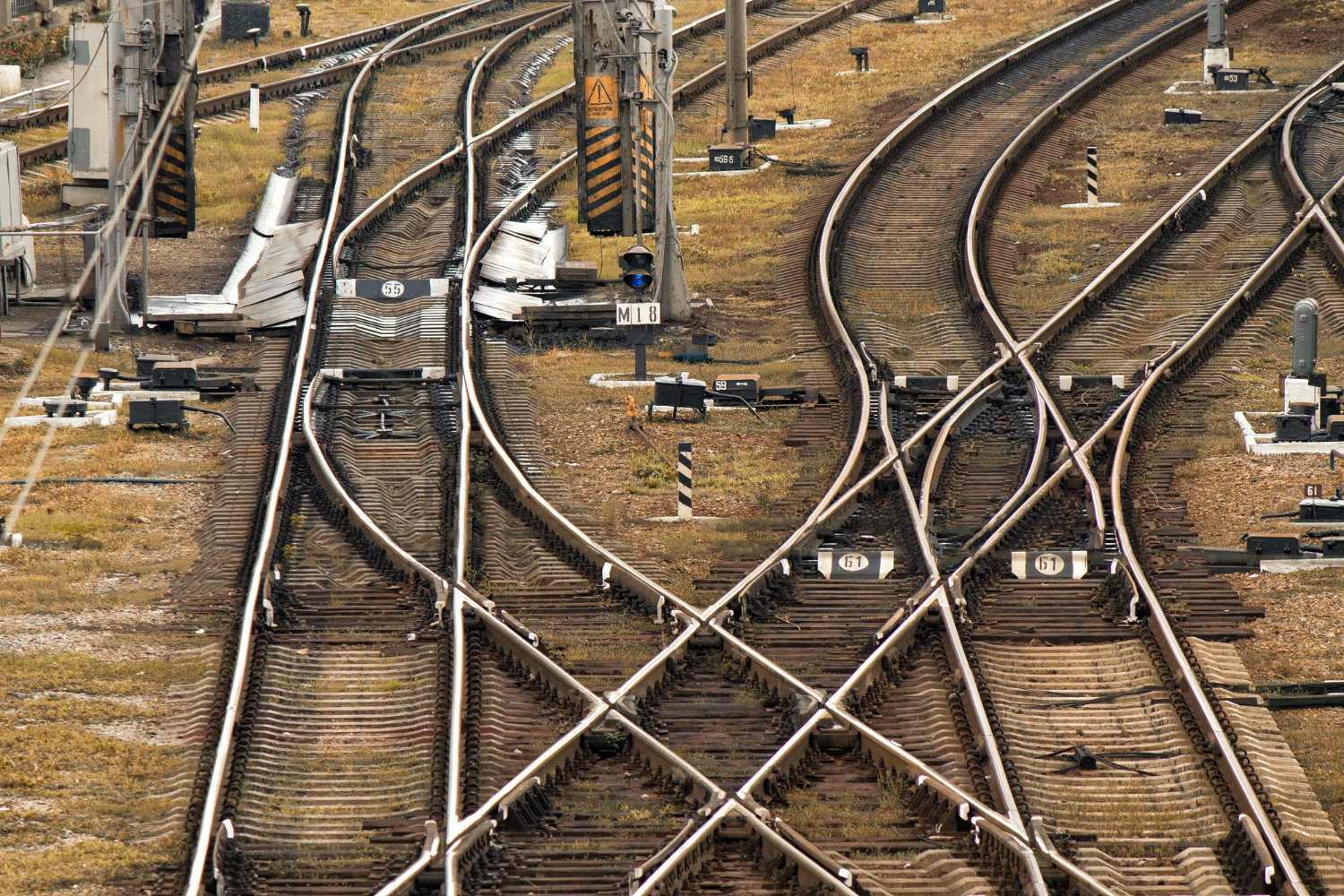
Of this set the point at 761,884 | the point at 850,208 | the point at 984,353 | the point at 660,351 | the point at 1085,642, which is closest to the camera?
the point at 761,884

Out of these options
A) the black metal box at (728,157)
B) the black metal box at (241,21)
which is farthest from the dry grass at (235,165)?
the black metal box at (241,21)

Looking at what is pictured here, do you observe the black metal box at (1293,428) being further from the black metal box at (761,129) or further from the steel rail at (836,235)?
the black metal box at (761,129)

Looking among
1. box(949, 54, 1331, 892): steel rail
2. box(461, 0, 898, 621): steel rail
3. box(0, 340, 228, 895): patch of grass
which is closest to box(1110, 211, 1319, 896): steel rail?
box(949, 54, 1331, 892): steel rail

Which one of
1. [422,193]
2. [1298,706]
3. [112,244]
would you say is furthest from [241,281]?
[1298,706]

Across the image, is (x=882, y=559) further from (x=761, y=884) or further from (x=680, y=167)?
(x=680, y=167)

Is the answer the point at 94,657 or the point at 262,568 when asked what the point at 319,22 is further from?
the point at 94,657

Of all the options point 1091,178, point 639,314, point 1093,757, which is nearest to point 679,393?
point 639,314

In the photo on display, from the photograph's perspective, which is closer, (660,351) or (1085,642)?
(1085,642)

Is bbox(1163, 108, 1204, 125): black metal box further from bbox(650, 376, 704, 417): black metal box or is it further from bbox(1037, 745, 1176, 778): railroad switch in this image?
bbox(1037, 745, 1176, 778): railroad switch
